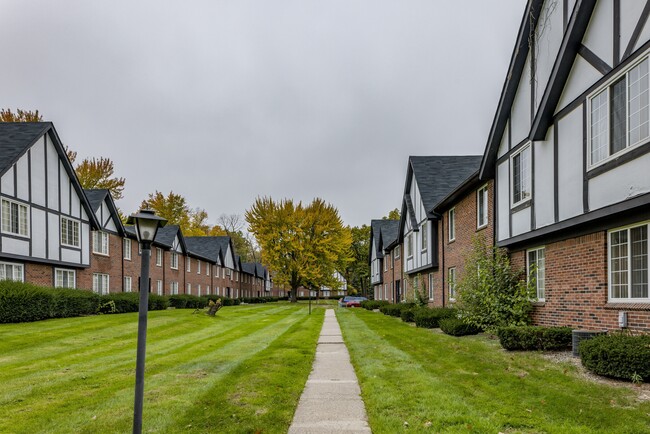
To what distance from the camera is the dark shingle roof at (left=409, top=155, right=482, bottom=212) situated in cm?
2145

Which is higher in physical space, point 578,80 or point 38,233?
point 578,80

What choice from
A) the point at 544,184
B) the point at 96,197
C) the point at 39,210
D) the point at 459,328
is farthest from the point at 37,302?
the point at 544,184

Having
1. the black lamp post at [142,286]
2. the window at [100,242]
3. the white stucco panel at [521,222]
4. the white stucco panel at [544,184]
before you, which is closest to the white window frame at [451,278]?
the white stucco panel at [521,222]

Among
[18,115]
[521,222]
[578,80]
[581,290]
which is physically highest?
[18,115]

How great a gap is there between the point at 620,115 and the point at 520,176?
4.28m

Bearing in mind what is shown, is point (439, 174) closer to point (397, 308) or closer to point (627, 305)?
point (397, 308)

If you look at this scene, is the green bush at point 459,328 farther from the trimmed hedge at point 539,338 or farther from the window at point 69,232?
the window at point 69,232

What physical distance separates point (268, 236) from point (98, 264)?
2228 centimetres

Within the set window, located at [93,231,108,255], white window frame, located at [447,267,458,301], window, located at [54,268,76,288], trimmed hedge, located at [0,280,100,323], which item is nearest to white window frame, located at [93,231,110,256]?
window, located at [93,231,108,255]

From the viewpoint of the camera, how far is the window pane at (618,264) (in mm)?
8734

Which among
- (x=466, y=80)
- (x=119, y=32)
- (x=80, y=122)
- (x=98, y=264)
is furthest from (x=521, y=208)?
(x=80, y=122)

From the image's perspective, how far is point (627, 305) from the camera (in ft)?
27.9

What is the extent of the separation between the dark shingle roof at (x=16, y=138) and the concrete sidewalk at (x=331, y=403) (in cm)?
1529

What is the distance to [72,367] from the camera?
9.09 metres
